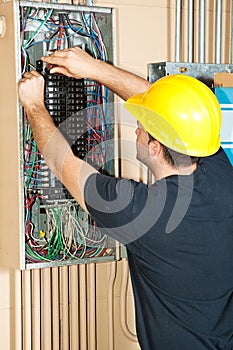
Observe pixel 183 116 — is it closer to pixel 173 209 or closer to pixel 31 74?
pixel 173 209

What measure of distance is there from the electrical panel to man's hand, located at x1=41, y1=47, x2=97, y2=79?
0.07 meters

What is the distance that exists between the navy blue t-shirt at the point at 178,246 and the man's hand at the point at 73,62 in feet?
1.36

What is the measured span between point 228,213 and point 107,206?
342 mm

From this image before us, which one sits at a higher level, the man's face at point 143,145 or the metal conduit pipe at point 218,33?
the metal conduit pipe at point 218,33

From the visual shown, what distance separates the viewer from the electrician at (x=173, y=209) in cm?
184

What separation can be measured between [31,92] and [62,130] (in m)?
0.20

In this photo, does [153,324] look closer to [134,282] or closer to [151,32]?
[134,282]

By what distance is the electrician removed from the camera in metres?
1.84

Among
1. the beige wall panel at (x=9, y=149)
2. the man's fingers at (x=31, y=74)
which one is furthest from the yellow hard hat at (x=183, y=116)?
the beige wall panel at (x=9, y=149)

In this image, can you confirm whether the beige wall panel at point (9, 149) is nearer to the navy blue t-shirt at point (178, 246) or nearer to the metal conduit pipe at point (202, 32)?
the navy blue t-shirt at point (178, 246)

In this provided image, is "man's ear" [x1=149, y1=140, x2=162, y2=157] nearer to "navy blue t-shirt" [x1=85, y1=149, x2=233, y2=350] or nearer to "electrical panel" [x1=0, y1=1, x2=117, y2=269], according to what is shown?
"navy blue t-shirt" [x1=85, y1=149, x2=233, y2=350]

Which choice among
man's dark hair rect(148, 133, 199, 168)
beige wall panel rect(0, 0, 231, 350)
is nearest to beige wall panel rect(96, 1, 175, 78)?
beige wall panel rect(0, 0, 231, 350)

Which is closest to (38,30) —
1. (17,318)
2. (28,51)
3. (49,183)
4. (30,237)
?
(28,51)

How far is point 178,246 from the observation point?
1.87 m
